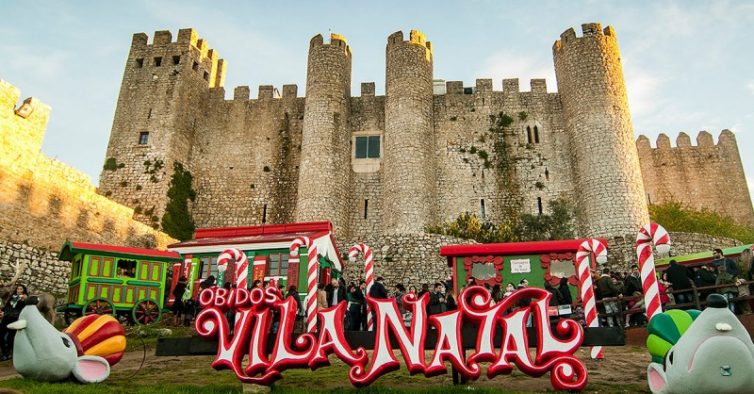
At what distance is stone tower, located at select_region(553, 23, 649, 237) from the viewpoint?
26828 millimetres

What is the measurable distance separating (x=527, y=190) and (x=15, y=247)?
24.4 metres

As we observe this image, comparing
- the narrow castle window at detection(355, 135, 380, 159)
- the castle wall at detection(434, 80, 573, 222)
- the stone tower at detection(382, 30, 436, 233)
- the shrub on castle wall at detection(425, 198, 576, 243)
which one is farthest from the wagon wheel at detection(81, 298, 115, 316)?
the castle wall at detection(434, 80, 573, 222)

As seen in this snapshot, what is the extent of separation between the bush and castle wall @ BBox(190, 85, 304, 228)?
2296cm

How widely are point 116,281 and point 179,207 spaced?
14.8 m

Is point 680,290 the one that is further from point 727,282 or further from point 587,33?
point 587,33

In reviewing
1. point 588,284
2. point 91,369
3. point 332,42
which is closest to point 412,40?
point 332,42

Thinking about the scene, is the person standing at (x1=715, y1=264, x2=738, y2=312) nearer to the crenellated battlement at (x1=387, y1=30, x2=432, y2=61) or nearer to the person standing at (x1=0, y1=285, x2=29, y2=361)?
the person standing at (x1=0, y1=285, x2=29, y2=361)

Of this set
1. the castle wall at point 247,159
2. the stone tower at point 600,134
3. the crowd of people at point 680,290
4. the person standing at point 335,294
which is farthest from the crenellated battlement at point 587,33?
the person standing at point 335,294

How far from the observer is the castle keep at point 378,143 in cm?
2853

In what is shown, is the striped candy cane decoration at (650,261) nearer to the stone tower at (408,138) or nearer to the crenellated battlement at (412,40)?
the stone tower at (408,138)

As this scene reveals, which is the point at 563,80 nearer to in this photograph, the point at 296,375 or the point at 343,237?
the point at 343,237

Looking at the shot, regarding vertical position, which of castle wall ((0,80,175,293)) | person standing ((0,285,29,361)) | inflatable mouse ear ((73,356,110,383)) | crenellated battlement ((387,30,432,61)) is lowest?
inflatable mouse ear ((73,356,110,383))

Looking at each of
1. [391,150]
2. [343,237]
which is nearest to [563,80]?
[391,150]

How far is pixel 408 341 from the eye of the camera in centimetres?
753
